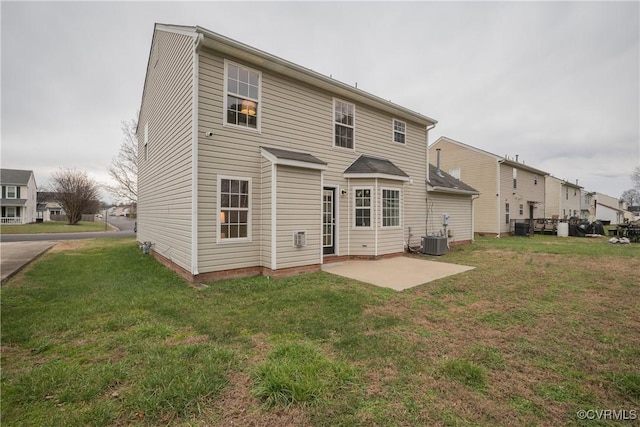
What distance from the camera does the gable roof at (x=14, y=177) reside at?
113ft

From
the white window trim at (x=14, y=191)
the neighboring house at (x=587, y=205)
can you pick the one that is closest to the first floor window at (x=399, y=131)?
the neighboring house at (x=587, y=205)

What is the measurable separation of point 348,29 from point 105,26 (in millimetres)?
9861

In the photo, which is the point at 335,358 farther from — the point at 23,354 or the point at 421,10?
the point at 421,10

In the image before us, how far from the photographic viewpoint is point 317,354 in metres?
3.01

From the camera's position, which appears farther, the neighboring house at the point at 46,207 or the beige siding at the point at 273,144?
the neighboring house at the point at 46,207

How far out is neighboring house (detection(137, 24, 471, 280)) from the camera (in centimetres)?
645

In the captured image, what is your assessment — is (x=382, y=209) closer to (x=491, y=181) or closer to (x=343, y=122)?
(x=343, y=122)

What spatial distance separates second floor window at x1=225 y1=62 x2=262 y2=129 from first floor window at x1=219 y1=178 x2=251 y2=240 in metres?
1.57

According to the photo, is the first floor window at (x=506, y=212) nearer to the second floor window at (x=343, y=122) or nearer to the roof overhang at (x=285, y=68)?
the roof overhang at (x=285, y=68)

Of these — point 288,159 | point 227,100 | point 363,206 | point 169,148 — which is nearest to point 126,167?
point 169,148

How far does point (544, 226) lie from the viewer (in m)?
20.9

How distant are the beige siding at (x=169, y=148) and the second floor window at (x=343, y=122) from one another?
456 cm

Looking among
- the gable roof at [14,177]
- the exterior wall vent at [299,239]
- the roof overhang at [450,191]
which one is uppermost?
the gable roof at [14,177]

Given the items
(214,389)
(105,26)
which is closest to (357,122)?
(214,389)
